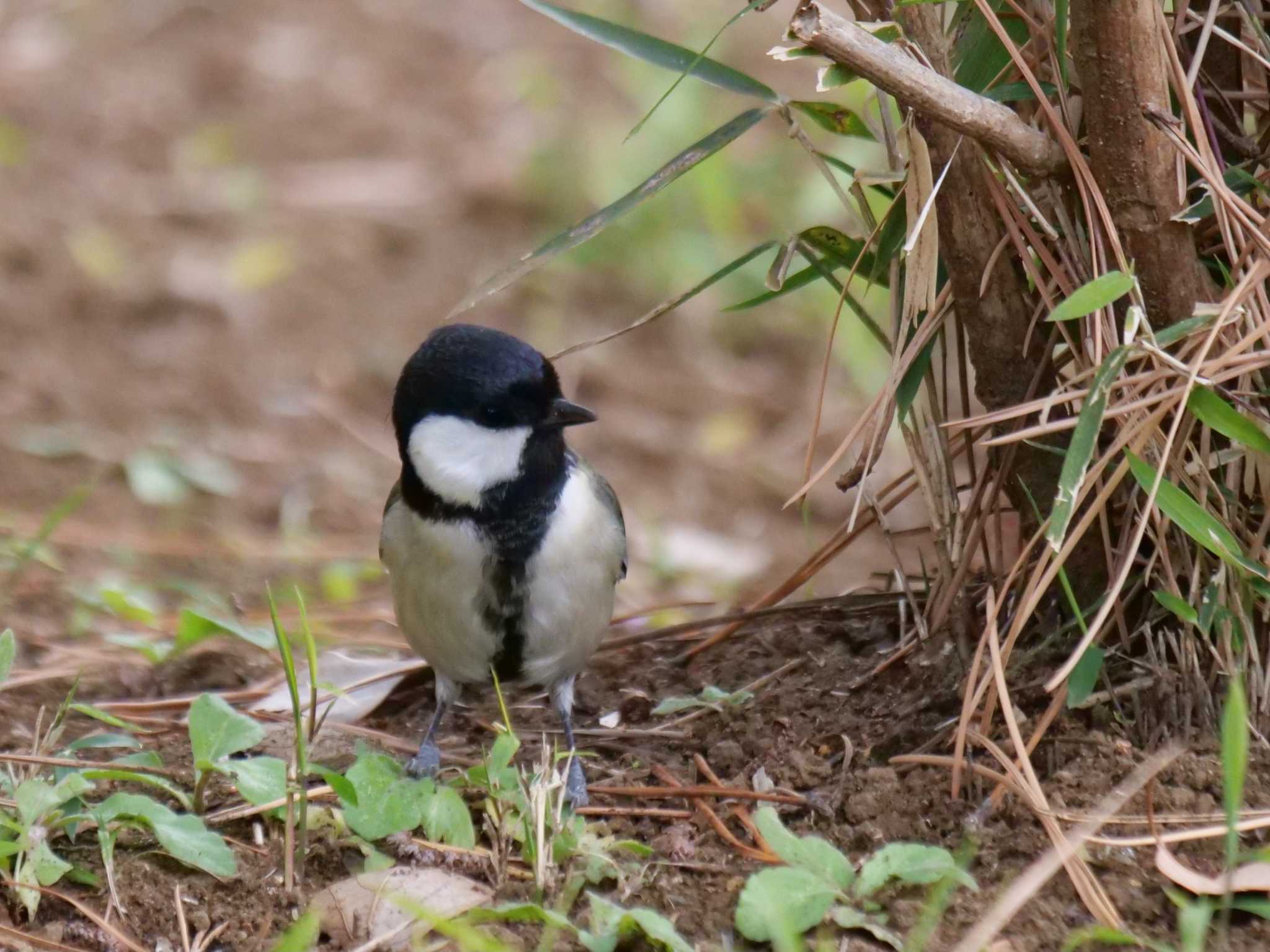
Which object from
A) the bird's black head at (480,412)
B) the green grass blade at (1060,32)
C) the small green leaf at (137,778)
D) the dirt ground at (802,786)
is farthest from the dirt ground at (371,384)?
the green grass blade at (1060,32)

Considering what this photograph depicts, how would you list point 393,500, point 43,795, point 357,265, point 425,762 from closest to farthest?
1. point 43,795
2. point 425,762
3. point 393,500
4. point 357,265

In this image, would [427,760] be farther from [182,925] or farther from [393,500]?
[182,925]

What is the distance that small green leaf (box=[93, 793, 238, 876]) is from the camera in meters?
2.50

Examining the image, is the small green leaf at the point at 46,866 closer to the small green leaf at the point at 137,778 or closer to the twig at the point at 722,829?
the small green leaf at the point at 137,778

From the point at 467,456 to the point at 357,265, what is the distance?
3.53 metres

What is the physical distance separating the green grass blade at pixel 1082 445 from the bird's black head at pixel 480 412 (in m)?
1.35

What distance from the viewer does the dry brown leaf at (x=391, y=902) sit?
237 cm

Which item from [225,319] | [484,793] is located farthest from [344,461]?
[484,793]

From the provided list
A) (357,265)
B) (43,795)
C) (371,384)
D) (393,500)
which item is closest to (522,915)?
(43,795)

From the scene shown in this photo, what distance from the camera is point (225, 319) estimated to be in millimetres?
6301

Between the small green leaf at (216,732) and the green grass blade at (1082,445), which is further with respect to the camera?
the small green leaf at (216,732)

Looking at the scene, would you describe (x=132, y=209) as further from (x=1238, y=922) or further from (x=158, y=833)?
(x=1238, y=922)

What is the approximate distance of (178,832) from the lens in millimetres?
2527

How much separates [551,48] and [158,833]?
6.38 metres
